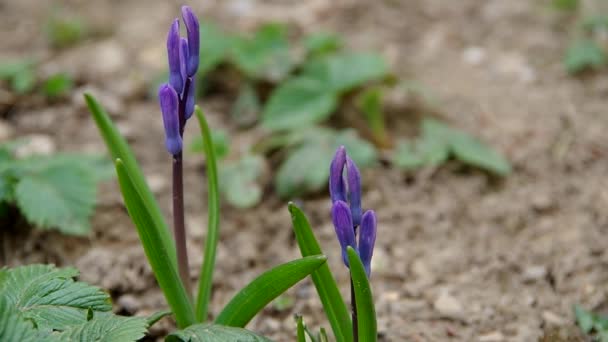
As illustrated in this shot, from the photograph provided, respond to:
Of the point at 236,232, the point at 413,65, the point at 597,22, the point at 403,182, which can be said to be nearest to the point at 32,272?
the point at 236,232

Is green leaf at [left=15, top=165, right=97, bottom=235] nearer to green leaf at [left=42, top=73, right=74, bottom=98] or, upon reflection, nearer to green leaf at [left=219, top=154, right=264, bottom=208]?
green leaf at [left=219, top=154, right=264, bottom=208]

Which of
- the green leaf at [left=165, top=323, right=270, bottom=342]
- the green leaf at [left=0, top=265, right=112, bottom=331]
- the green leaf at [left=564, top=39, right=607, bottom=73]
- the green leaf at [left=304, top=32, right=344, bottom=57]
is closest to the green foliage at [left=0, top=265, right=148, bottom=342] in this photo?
the green leaf at [left=0, top=265, right=112, bottom=331]

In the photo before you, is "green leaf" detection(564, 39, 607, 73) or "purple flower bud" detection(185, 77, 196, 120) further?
"green leaf" detection(564, 39, 607, 73)

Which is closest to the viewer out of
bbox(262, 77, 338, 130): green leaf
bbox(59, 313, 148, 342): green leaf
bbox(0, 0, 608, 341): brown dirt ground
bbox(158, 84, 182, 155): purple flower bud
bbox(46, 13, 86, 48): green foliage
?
bbox(59, 313, 148, 342): green leaf

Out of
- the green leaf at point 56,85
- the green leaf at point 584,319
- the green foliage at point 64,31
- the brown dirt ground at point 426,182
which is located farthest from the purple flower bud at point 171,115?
the green foliage at point 64,31

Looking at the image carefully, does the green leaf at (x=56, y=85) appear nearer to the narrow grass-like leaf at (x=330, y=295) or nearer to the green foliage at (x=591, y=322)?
the narrow grass-like leaf at (x=330, y=295)

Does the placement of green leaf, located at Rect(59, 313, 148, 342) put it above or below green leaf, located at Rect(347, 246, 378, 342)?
below

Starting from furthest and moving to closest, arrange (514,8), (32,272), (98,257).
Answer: (514,8)
(98,257)
(32,272)

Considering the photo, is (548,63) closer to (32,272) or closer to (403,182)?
(403,182)
